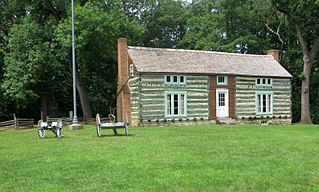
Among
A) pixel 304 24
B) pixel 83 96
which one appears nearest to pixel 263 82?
pixel 304 24

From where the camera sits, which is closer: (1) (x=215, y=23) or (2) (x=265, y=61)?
(2) (x=265, y=61)

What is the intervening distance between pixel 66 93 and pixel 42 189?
32443 mm

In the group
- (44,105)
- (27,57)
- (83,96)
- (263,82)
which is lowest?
(44,105)

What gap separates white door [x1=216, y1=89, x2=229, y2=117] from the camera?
1121 inches

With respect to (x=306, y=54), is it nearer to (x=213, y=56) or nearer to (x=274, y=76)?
(x=274, y=76)

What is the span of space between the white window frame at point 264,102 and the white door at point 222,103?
3.04 metres

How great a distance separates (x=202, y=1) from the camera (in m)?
49.0

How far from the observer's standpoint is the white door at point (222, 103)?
2848 centimetres

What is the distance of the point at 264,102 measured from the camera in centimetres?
3056

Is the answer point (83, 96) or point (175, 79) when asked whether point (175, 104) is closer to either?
point (175, 79)

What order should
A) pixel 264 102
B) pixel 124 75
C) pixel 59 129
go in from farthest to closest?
pixel 264 102 → pixel 124 75 → pixel 59 129

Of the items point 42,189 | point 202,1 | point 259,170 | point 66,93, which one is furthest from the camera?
point 202,1

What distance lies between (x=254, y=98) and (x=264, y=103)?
1157 mm

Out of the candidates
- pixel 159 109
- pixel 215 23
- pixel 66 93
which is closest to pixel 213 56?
pixel 159 109
